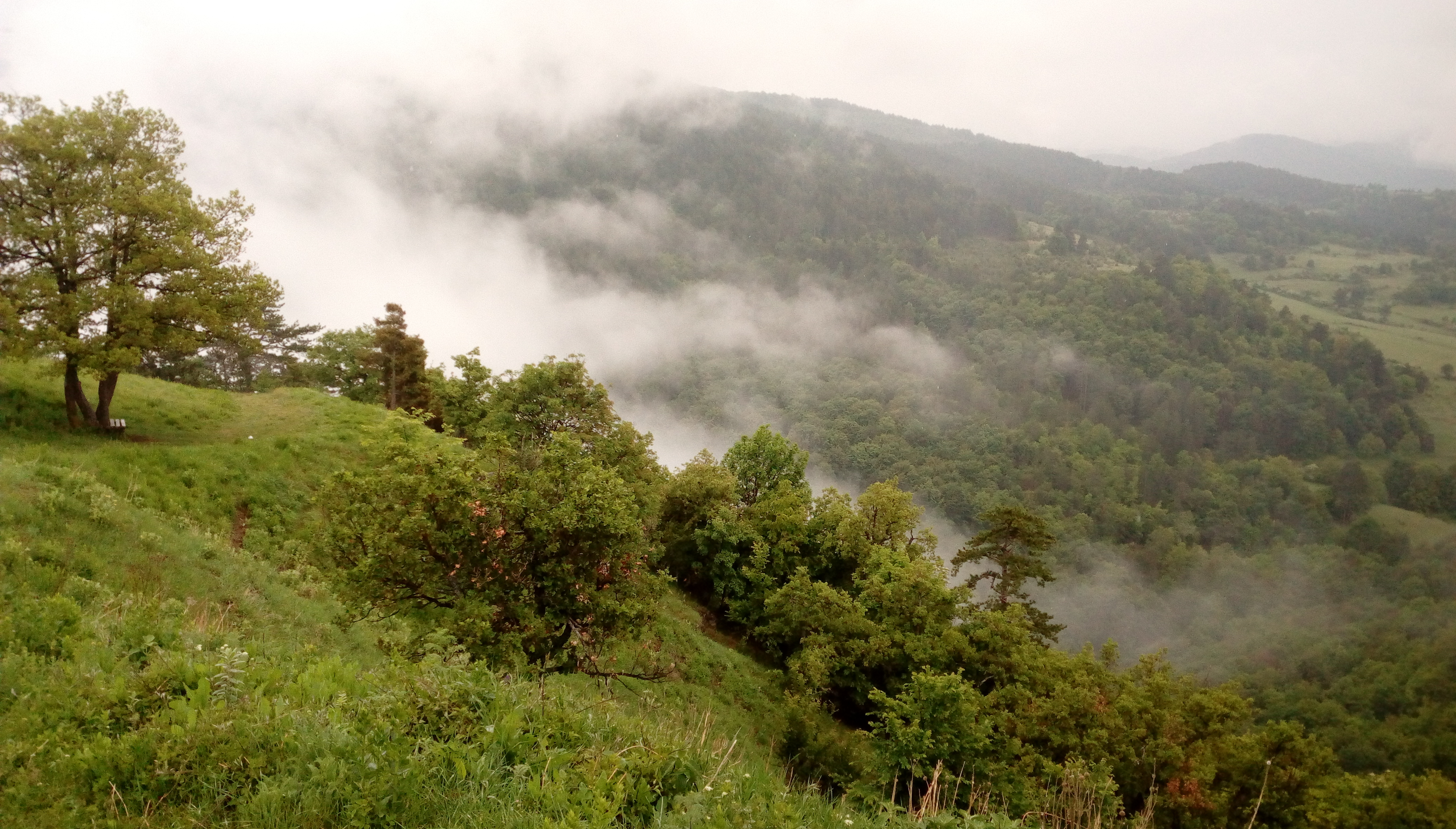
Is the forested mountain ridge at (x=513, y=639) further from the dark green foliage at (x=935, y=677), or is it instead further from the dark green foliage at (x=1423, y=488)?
the dark green foliage at (x=1423, y=488)

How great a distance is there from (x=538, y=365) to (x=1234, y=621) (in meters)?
131

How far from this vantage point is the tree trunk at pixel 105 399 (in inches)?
812

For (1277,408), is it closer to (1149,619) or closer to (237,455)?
(1149,619)

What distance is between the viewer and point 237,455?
70.6 feet

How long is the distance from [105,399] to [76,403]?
967 mm

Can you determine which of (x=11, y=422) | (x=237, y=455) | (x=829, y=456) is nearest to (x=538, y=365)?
(x=237, y=455)

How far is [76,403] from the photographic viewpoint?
2070 cm

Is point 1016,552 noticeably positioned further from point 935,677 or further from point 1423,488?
point 1423,488

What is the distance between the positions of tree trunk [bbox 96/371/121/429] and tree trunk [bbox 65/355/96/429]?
0.89ft

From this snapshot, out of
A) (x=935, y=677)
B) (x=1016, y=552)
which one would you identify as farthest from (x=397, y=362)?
(x=1016, y=552)

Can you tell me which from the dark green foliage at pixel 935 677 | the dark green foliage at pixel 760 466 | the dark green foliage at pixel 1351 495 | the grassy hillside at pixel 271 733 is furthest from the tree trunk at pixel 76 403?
the dark green foliage at pixel 1351 495

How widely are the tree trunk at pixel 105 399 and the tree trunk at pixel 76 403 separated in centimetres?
27

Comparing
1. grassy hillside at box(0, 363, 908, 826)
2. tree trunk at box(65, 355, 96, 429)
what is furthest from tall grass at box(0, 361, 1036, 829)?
tree trunk at box(65, 355, 96, 429)

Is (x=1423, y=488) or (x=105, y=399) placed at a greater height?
(x=105, y=399)
